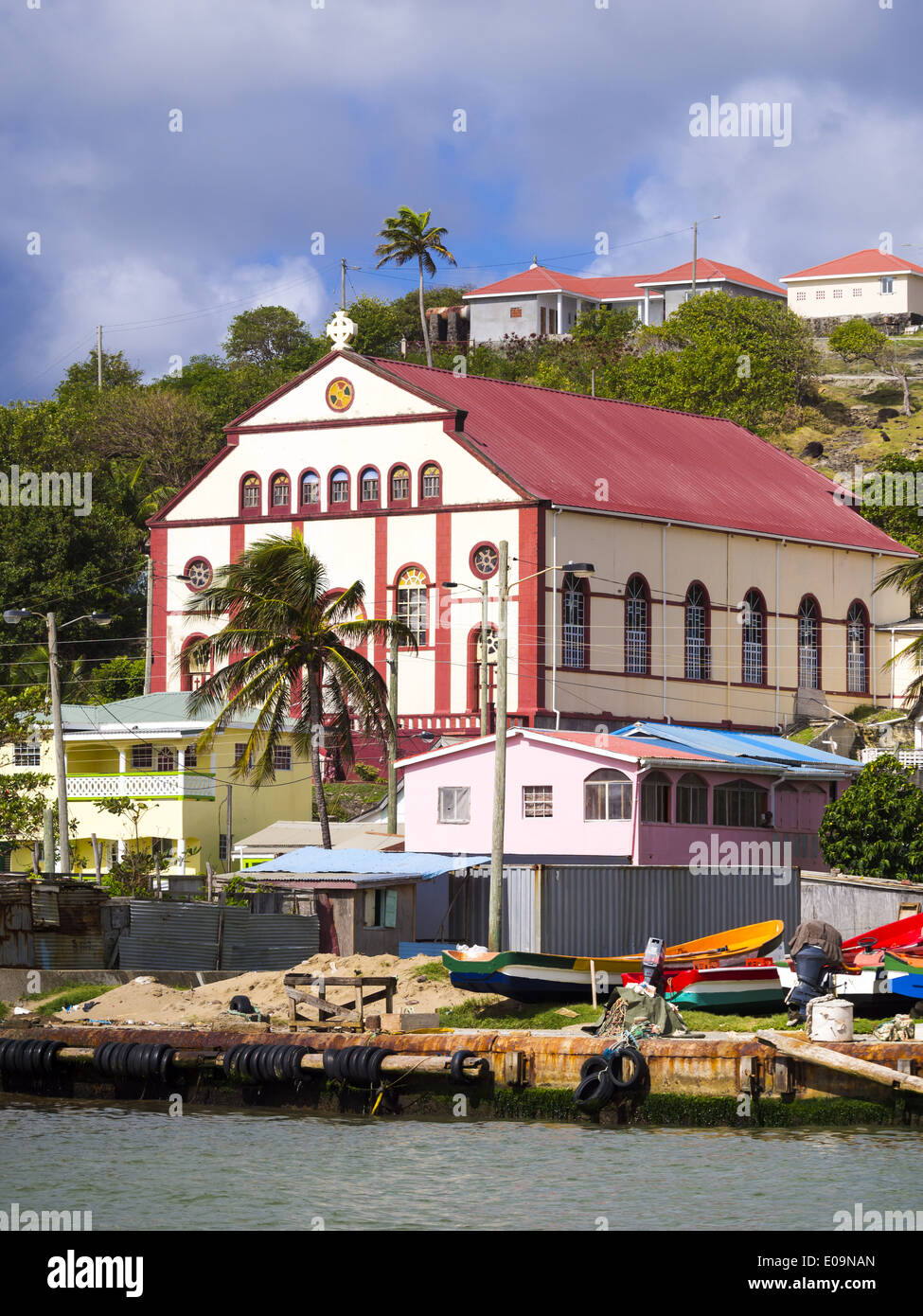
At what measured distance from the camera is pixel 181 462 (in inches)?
3745

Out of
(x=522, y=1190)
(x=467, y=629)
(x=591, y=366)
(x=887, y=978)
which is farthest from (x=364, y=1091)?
(x=591, y=366)

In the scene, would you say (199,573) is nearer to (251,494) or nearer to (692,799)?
(251,494)

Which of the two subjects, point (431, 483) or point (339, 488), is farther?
point (339, 488)

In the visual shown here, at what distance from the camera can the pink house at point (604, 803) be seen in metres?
47.0

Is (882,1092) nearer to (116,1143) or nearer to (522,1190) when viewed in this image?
(522,1190)

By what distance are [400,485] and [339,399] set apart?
12.4 feet

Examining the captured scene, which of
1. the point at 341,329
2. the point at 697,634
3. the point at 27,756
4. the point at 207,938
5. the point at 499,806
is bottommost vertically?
the point at 207,938

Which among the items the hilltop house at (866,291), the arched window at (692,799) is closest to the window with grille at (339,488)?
the arched window at (692,799)

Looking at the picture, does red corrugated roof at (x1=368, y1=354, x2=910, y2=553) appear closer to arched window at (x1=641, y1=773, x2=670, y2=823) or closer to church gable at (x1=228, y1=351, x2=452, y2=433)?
church gable at (x1=228, y1=351, x2=452, y2=433)

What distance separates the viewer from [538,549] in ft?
206

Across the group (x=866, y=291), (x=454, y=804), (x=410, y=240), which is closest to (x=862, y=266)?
(x=866, y=291)

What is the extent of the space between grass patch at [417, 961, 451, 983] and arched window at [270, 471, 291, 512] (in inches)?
1282

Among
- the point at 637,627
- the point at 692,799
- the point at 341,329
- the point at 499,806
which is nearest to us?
the point at 499,806

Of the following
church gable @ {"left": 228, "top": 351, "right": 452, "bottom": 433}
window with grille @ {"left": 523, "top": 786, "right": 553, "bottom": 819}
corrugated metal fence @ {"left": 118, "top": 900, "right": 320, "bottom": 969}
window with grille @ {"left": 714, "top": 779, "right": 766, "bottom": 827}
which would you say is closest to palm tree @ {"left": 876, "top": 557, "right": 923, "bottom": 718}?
window with grille @ {"left": 714, "top": 779, "right": 766, "bottom": 827}
